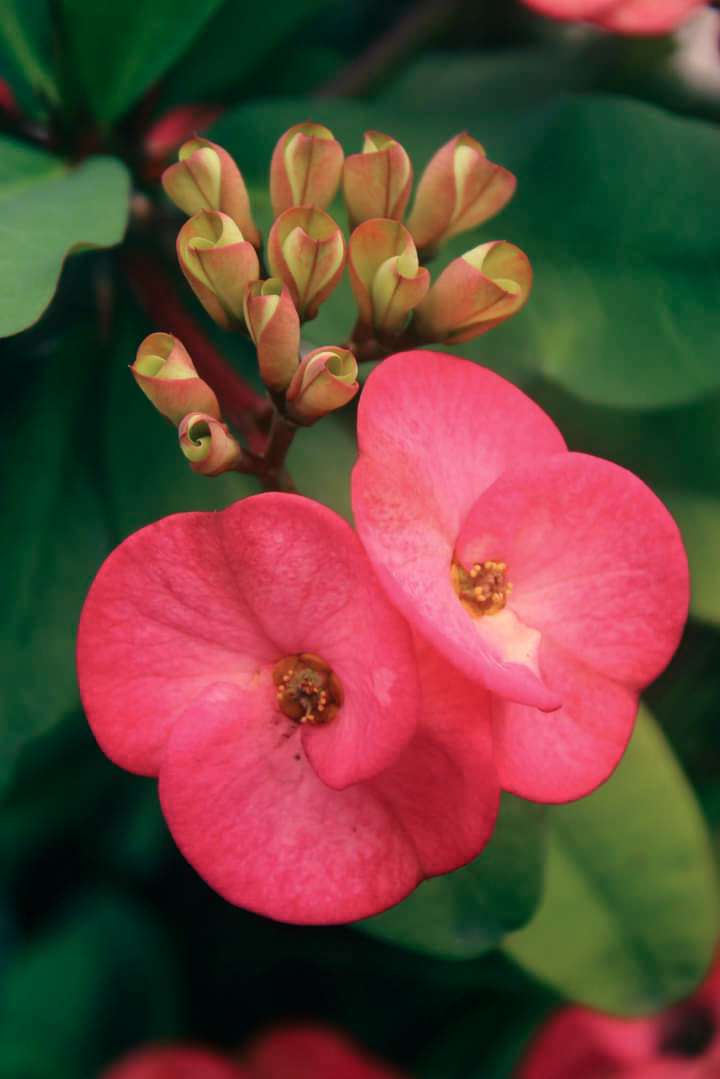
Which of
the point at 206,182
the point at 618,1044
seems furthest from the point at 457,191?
the point at 618,1044

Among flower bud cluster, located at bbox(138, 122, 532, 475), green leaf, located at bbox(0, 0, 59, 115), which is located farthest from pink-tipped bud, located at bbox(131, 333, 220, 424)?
green leaf, located at bbox(0, 0, 59, 115)

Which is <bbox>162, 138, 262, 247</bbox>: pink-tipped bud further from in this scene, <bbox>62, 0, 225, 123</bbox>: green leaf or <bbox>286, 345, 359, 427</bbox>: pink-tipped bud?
<bbox>62, 0, 225, 123</bbox>: green leaf

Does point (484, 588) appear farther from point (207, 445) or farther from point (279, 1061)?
point (279, 1061)

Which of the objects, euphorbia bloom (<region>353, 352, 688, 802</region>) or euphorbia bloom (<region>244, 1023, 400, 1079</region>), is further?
euphorbia bloom (<region>244, 1023, 400, 1079</region>)

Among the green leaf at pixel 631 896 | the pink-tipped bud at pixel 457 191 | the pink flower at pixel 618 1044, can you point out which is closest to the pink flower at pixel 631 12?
the pink-tipped bud at pixel 457 191

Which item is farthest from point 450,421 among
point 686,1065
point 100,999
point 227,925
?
point 100,999

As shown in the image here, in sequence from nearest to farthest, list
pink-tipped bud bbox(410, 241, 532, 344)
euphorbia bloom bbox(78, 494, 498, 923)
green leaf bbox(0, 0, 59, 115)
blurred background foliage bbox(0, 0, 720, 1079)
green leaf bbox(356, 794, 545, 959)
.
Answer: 1. euphorbia bloom bbox(78, 494, 498, 923)
2. pink-tipped bud bbox(410, 241, 532, 344)
3. green leaf bbox(356, 794, 545, 959)
4. blurred background foliage bbox(0, 0, 720, 1079)
5. green leaf bbox(0, 0, 59, 115)
